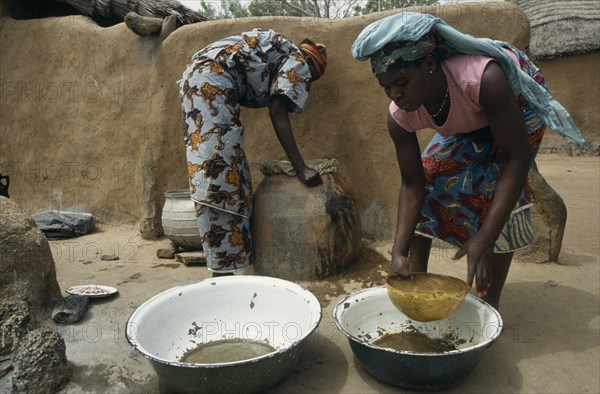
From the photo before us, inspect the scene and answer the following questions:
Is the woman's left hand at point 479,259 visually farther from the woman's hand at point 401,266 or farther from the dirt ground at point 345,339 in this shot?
the dirt ground at point 345,339

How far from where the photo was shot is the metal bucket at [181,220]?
3189mm

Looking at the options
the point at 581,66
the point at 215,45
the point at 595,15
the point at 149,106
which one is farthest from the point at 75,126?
the point at 595,15

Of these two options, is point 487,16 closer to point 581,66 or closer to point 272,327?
point 272,327

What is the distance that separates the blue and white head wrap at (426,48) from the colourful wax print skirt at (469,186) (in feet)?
0.38

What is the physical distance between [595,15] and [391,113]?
7918 mm

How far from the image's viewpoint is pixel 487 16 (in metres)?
2.95

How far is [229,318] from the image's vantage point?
205cm

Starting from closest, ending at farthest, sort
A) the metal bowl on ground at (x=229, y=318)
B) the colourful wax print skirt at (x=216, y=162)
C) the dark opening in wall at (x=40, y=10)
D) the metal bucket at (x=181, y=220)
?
the metal bowl on ground at (x=229, y=318), the colourful wax print skirt at (x=216, y=162), the metal bucket at (x=181, y=220), the dark opening in wall at (x=40, y=10)

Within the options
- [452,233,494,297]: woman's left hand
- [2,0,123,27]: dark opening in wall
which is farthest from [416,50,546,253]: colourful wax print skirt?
[2,0,123,27]: dark opening in wall

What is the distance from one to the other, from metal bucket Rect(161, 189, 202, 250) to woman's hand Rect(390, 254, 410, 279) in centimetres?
172

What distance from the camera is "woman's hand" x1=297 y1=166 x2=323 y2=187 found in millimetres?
2689

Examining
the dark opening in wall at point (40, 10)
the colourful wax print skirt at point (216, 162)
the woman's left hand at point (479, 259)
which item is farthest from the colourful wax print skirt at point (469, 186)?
the dark opening in wall at point (40, 10)

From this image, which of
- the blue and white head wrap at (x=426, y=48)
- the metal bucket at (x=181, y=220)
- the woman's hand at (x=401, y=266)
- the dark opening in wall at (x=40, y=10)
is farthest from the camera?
the dark opening in wall at (x=40, y=10)

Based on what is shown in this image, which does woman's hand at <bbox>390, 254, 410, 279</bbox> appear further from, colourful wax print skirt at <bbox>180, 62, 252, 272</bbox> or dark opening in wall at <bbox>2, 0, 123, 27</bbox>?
dark opening in wall at <bbox>2, 0, 123, 27</bbox>
